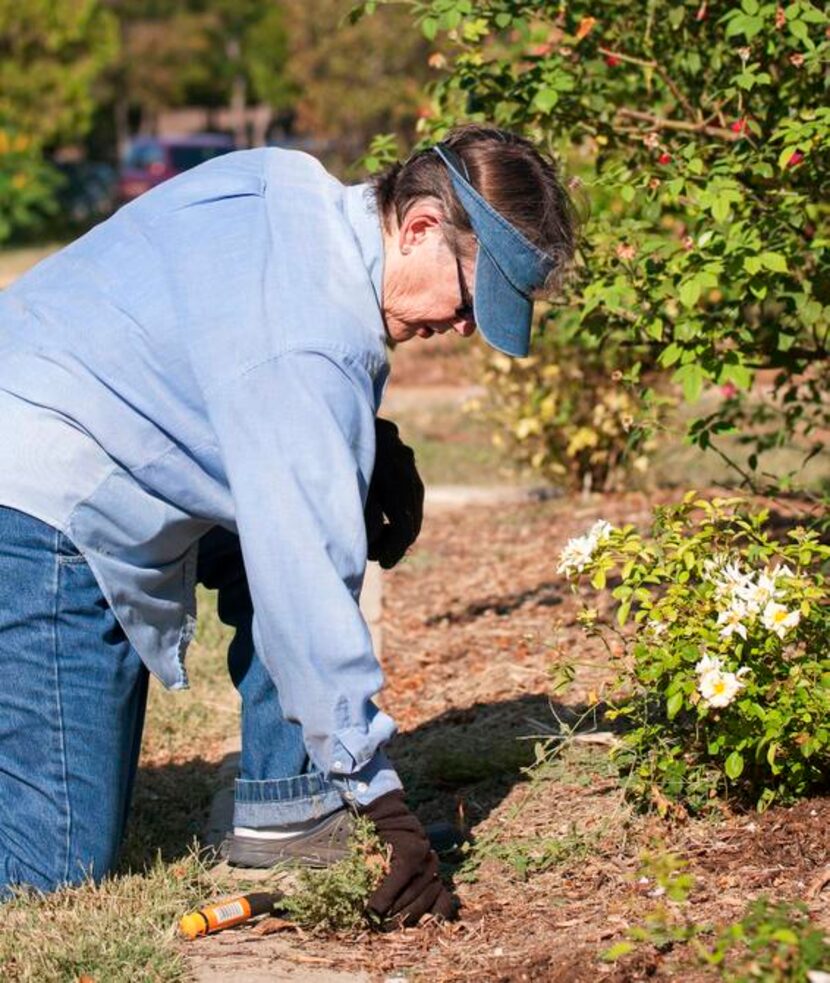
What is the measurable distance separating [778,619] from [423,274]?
927mm

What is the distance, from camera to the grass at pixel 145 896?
9.78 feet

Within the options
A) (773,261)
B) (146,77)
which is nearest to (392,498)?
(773,261)

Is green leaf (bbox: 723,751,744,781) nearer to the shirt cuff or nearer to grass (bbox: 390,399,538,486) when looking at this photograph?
the shirt cuff

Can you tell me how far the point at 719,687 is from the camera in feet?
10.4

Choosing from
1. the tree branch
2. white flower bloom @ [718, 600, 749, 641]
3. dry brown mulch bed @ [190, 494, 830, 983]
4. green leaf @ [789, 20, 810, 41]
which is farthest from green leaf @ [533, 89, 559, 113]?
white flower bloom @ [718, 600, 749, 641]

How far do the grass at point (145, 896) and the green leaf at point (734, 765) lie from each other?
1.07 metres

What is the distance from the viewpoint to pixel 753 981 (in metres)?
2.42

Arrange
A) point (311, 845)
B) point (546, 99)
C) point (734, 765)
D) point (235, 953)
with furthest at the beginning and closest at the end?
point (546, 99) < point (311, 845) < point (734, 765) < point (235, 953)

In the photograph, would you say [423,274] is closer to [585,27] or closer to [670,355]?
[670,355]

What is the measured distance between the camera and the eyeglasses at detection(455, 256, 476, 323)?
120 inches

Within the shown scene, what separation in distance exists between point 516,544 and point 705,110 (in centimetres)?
222

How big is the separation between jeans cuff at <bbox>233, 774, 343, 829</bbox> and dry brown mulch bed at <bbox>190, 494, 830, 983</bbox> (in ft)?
1.02

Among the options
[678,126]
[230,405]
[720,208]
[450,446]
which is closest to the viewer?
[230,405]

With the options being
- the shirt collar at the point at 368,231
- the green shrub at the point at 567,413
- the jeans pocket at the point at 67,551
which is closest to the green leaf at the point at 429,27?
the shirt collar at the point at 368,231
